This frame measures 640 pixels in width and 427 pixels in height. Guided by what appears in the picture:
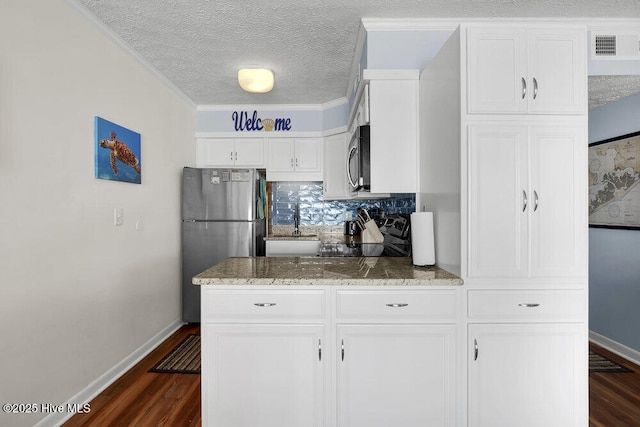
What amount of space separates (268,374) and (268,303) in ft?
1.08

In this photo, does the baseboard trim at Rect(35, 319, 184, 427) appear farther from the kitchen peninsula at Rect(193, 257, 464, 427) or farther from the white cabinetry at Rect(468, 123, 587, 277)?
the white cabinetry at Rect(468, 123, 587, 277)

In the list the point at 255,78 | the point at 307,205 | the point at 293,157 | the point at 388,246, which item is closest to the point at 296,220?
the point at 307,205

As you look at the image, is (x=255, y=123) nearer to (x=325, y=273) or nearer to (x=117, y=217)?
(x=117, y=217)

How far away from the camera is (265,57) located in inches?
112

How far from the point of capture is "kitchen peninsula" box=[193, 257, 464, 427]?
160cm

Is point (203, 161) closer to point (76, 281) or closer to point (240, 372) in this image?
point (76, 281)

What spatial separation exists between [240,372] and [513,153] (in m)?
1.64

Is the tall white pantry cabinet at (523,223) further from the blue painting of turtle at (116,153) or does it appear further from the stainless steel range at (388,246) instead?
the blue painting of turtle at (116,153)

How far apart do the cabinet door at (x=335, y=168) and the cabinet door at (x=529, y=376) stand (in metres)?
2.39

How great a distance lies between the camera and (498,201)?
164cm

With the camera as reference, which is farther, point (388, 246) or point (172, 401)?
point (388, 246)

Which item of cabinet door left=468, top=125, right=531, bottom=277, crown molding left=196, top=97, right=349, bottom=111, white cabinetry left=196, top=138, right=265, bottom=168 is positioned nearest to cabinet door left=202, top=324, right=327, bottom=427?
cabinet door left=468, top=125, right=531, bottom=277

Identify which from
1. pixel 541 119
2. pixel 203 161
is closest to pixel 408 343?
pixel 541 119

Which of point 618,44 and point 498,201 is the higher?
point 618,44
